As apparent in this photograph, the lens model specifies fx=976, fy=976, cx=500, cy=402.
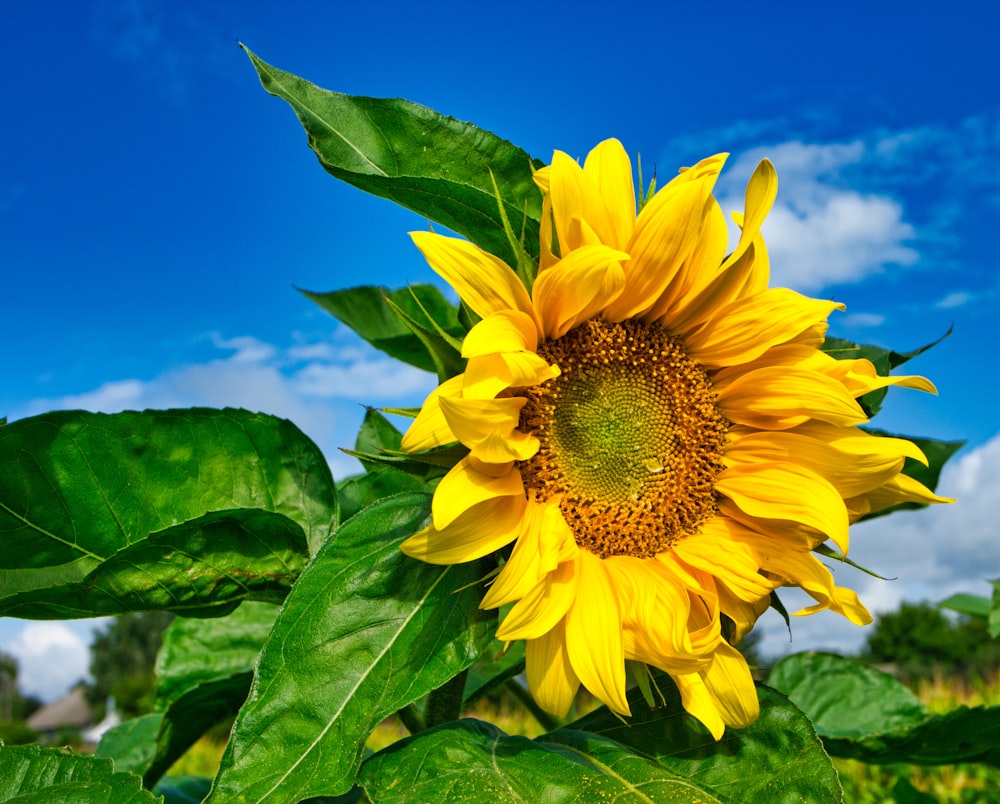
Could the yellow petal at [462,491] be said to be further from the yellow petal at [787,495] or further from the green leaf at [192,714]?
the green leaf at [192,714]

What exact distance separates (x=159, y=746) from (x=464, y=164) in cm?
154

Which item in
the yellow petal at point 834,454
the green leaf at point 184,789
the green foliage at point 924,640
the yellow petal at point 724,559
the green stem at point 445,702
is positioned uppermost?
the green foliage at point 924,640

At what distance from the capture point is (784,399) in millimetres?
1688

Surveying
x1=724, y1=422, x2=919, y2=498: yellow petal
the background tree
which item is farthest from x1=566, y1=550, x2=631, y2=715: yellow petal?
the background tree

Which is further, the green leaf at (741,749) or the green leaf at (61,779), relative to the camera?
the green leaf at (741,749)

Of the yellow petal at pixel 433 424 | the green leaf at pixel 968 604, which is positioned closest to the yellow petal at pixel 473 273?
the yellow petal at pixel 433 424

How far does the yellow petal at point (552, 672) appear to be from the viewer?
154 cm

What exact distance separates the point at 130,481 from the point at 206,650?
1.10 metres

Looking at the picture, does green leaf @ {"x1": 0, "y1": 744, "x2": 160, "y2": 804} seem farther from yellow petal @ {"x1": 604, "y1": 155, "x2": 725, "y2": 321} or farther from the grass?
the grass

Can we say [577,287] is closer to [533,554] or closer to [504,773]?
[533,554]

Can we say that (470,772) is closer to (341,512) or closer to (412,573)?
(412,573)

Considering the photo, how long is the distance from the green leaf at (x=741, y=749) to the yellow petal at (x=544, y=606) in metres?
0.30

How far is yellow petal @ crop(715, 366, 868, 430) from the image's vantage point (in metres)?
1.62

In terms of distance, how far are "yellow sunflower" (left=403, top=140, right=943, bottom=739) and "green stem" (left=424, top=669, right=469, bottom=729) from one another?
10.9 inches
